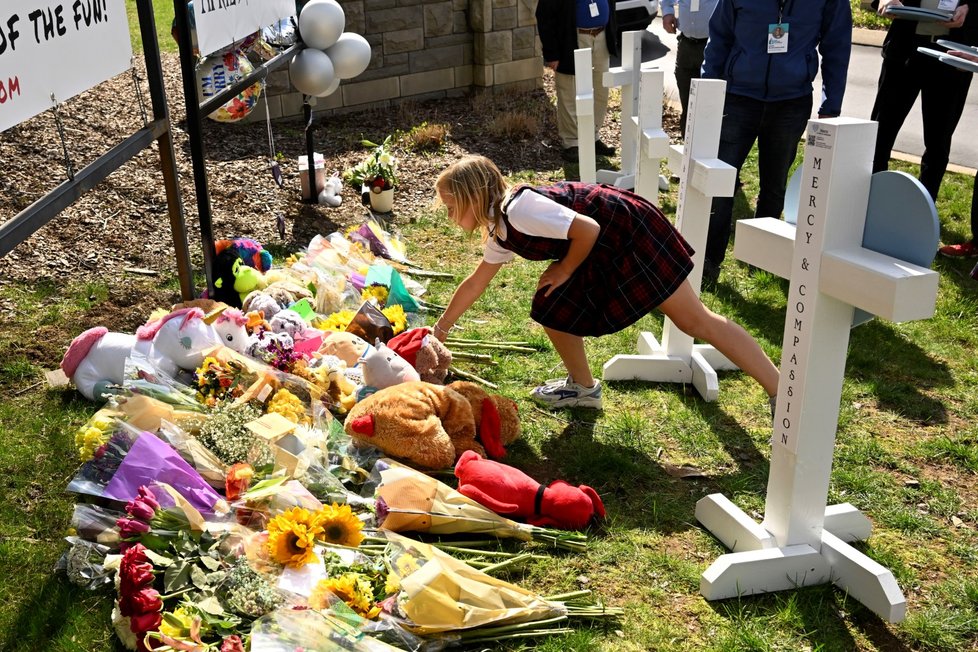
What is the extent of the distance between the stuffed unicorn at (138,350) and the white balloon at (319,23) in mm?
3187

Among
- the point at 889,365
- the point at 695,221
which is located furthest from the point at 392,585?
the point at 889,365

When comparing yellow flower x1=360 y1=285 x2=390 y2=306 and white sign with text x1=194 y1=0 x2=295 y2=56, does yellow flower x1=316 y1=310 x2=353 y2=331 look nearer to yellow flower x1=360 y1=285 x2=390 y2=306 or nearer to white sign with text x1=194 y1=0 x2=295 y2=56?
yellow flower x1=360 y1=285 x2=390 y2=306

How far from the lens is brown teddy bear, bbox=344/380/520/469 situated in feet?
10.5

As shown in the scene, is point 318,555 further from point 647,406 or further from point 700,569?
point 647,406

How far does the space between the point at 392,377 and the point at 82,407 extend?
1324mm

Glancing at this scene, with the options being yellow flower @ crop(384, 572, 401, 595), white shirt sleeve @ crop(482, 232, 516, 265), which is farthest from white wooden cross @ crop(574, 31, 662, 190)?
yellow flower @ crop(384, 572, 401, 595)

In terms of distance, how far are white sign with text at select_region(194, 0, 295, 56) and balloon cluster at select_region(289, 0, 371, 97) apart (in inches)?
13.8

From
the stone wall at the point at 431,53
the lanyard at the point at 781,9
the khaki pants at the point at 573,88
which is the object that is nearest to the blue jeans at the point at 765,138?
the lanyard at the point at 781,9

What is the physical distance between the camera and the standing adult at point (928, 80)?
17.5 feet

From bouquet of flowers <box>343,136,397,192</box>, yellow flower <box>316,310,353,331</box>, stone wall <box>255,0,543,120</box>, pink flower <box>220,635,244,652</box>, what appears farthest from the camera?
stone wall <box>255,0,543,120</box>

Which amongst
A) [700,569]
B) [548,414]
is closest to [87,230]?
[548,414]

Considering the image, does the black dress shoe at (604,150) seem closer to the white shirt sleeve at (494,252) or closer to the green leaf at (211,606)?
the white shirt sleeve at (494,252)

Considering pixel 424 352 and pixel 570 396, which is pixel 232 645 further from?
pixel 570 396

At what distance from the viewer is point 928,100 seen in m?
5.54
